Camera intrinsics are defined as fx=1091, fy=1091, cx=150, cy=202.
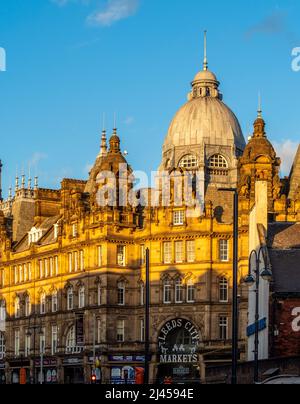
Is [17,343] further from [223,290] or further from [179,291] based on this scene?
[223,290]

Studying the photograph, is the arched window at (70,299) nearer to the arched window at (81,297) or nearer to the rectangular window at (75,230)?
the arched window at (81,297)

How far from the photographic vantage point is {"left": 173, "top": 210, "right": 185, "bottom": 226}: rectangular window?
3782 inches

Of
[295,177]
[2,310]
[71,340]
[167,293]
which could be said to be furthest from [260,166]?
[2,310]

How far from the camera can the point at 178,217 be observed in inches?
3794

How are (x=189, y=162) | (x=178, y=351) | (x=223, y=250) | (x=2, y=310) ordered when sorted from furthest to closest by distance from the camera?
(x=2, y=310)
(x=189, y=162)
(x=223, y=250)
(x=178, y=351)

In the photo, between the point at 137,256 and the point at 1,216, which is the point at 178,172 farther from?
the point at 1,216

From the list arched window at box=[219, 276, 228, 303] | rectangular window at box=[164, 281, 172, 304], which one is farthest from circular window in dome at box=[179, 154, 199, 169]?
arched window at box=[219, 276, 228, 303]

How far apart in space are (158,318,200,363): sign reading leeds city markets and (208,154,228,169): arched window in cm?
1912

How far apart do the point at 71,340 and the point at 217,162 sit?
899 inches

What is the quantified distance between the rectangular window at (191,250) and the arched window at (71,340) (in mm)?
14793

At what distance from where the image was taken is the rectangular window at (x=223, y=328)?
93.6 m

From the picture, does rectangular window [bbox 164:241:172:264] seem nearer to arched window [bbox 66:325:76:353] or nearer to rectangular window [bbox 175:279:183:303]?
rectangular window [bbox 175:279:183:303]
